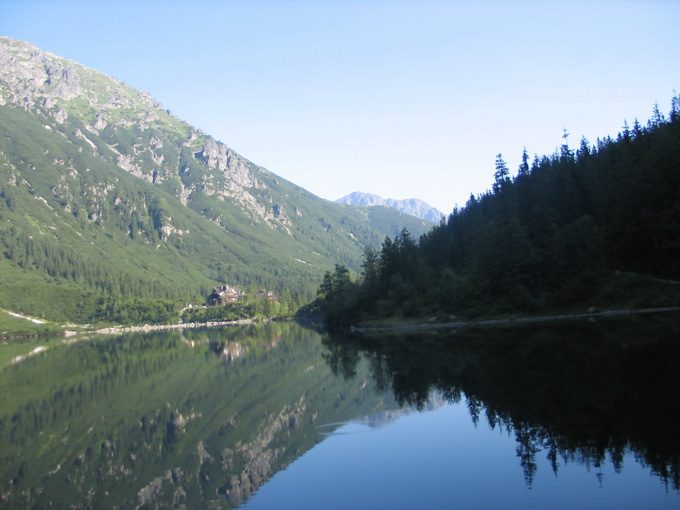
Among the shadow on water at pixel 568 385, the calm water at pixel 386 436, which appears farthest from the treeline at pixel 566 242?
the calm water at pixel 386 436

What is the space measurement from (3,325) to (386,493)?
207 metres

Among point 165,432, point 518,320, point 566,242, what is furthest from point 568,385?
point 566,242

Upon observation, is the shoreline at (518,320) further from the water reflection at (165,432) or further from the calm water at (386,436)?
the water reflection at (165,432)

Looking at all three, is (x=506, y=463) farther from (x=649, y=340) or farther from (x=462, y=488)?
(x=649, y=340)

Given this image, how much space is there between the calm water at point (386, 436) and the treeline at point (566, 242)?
28.2m

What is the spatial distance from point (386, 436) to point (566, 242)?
59.0m

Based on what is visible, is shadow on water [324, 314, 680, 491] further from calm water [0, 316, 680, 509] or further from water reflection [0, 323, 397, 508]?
water reflection [0, 323, 397, 508]

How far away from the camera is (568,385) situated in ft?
78.3

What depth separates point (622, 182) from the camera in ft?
242

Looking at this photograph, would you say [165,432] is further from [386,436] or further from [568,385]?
[568,385]

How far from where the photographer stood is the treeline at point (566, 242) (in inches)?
2517

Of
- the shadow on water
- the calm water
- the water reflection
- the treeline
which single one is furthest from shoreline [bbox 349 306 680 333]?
the water reflection

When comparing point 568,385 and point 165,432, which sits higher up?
point 568,385

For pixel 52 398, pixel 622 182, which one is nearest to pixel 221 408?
pixel 52 398
